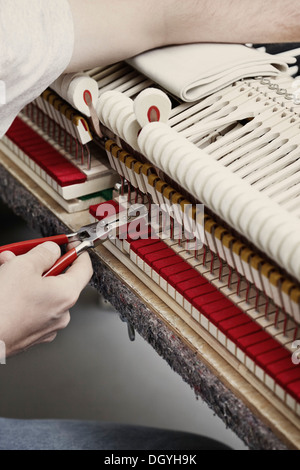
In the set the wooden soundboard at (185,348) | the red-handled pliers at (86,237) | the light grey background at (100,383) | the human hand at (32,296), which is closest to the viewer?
the wooden soundboard at (185,348)

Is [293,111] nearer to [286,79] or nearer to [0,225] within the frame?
[286,79]

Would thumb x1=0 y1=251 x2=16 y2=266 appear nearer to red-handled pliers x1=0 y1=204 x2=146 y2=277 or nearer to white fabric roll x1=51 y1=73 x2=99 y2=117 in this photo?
red-handled pliers x1=0 y1=204 x2=146 y2=277

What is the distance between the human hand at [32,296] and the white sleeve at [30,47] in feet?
1.08

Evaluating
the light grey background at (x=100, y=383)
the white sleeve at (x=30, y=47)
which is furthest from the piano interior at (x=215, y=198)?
the light grey background at (x=100, y=383)

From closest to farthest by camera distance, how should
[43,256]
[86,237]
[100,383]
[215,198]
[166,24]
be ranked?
[215,198] → [43,256] → [86,237] → [166,24] → [100,383]

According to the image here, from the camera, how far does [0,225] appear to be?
2840 mm

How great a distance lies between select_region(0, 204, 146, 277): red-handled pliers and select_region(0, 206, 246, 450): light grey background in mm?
1107

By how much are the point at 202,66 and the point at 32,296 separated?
0.59 meters

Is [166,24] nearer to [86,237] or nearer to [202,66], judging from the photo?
[202,66]

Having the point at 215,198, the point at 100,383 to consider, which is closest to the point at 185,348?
the point at 215,198

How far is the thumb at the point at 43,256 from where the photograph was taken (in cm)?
125

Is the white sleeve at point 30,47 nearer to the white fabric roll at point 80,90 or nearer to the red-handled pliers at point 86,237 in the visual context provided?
the white fabric roll at point 80,90

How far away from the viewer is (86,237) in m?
1.38
